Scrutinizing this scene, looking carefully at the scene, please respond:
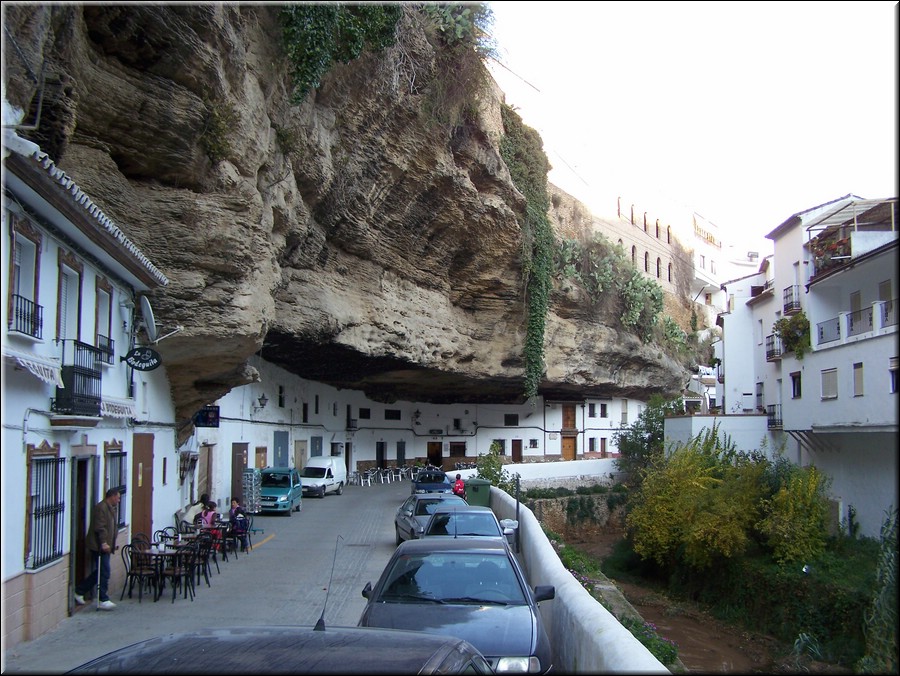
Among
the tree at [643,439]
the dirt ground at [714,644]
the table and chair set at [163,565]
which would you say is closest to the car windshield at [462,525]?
the table and chair set at [163,565]

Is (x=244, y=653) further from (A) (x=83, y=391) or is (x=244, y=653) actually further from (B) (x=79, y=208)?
(A) (x=83, y=391)

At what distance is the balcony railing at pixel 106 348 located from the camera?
11.7 metres

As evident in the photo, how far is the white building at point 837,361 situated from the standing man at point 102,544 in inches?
705

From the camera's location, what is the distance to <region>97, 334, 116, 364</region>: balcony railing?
1168 centimetres

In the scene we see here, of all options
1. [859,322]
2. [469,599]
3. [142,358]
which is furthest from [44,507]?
[859,322]

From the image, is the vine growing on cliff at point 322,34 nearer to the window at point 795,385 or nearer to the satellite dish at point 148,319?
the satellite dish at point 148,319

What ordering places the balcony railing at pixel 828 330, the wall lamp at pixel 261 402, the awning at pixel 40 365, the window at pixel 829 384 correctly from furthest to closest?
the wall lamp at pixel 261 402 < the balcony railing at pixel 828 330 < the window at pixel 829 384 < the awning at pixel 40 365

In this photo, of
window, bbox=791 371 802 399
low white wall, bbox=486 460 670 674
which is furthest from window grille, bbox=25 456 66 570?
window, bbox=791 371 802 399

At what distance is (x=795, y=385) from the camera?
30.0 metres

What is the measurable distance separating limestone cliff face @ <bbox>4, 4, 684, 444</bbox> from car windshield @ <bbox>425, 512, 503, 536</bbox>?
556 cm

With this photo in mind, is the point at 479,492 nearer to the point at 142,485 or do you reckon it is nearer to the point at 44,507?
the point at 142,485

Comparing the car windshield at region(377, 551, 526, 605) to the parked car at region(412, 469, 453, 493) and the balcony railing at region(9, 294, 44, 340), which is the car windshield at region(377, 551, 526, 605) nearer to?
the balcony railing at region(9, 294, 44, 340)

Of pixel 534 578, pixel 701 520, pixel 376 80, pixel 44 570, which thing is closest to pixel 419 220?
pixel 376 80

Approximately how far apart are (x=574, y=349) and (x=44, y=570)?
3607cm
